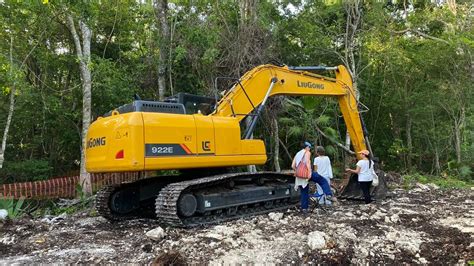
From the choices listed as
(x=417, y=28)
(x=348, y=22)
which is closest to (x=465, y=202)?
(x=348, y=22)

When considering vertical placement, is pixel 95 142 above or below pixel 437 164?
above

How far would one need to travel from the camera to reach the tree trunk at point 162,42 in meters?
13.4

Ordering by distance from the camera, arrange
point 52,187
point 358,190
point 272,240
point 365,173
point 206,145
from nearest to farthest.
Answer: point 272,240, point 206,145, point 365,173, point 358,190, point 52,187

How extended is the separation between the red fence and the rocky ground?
15.6 ft

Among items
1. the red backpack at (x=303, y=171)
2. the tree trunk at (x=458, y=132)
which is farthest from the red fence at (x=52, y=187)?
the tree trunk at (x=458, y=132)

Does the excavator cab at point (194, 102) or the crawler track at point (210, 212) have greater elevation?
the excavator cab at point (194, 102)

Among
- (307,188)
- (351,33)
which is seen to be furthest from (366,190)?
(351,33)

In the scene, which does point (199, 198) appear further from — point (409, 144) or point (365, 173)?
point (409, 144)

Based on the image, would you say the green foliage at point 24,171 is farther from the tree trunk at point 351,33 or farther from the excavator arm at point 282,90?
the tree trunk at point 351,33

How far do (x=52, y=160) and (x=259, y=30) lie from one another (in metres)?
9.14

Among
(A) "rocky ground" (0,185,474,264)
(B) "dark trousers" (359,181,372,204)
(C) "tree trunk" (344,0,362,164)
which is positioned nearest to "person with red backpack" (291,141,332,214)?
(A) "rocky ground" (0,185,474,264)

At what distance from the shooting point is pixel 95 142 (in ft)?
24.7

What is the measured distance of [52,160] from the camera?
54.9ft

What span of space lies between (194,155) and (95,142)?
5.59 feet
